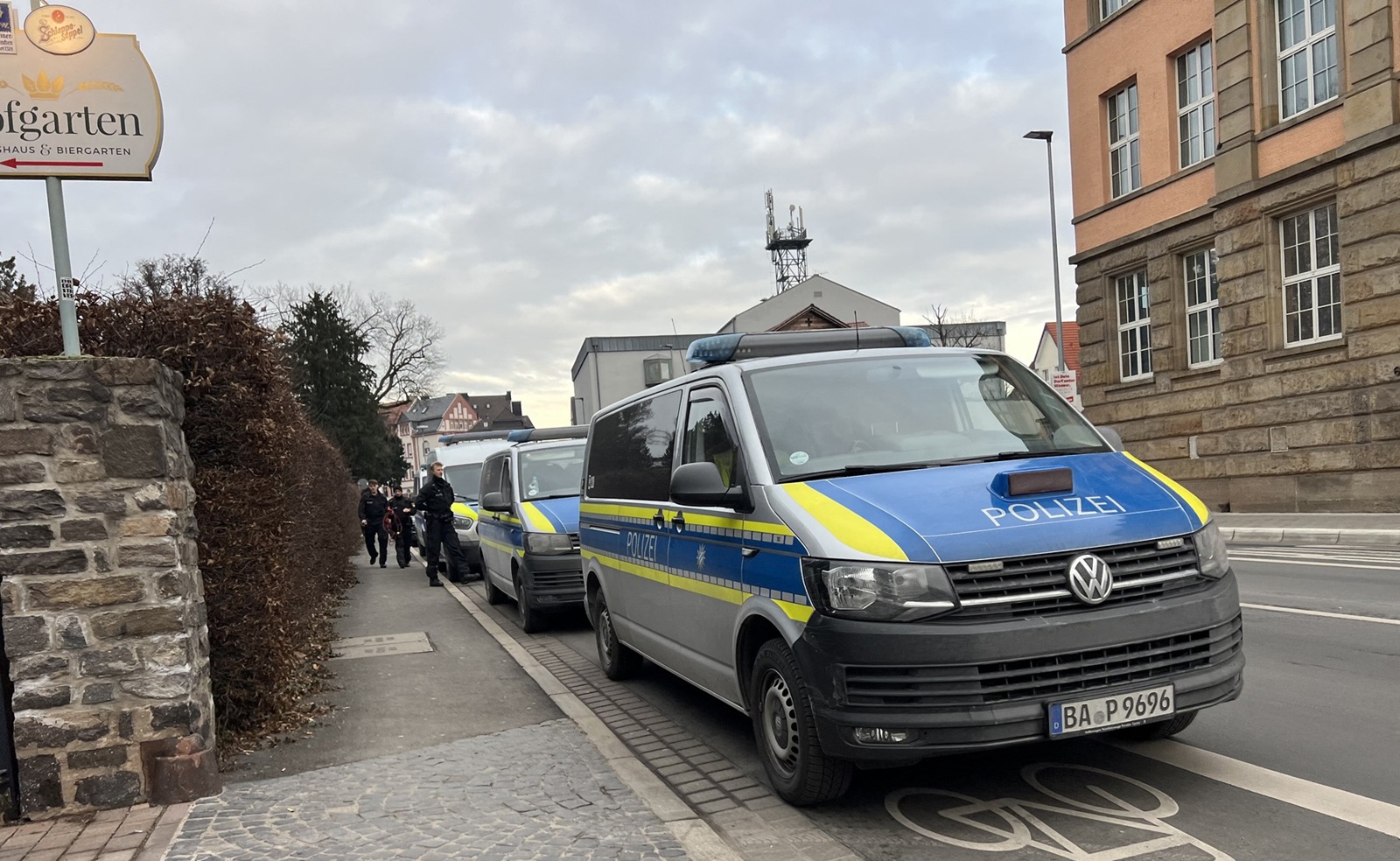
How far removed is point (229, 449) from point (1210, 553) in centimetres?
511

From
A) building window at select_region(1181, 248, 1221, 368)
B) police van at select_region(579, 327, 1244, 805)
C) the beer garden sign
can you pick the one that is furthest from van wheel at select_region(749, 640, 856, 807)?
building window at select_region(1181, 248, 1221, 368)

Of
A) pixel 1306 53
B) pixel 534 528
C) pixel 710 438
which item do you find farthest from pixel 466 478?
pixel 1306 53

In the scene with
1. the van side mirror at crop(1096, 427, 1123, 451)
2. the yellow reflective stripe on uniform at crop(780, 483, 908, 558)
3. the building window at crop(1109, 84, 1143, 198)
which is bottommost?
the yellow reflective stripe on uniform at crop(780, 483, 908, 558)

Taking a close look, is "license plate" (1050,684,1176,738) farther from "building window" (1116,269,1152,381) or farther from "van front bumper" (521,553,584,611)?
"building window" (1116,269,1152,381)

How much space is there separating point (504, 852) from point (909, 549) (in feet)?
6.48

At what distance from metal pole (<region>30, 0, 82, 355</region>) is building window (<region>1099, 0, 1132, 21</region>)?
2443 centimetres

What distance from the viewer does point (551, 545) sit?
1055 cm

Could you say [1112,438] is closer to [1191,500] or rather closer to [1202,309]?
[1191,500]

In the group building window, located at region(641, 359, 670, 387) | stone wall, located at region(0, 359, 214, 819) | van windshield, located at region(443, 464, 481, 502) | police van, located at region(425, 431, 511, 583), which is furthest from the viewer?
building window, located at region(641, 359, 670, 387)

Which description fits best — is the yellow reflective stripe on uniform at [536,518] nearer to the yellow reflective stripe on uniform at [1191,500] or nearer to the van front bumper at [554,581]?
the van front bumper at [554,581]

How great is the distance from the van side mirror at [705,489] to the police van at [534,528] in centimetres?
510

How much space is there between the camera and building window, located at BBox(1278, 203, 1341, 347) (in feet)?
63.2

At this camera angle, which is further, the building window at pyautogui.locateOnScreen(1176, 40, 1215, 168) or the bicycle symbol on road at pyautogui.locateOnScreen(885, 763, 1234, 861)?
the building window at pyautogui.locateOnScreen(1176, 40, 1215, 168)

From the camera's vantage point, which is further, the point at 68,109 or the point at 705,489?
the point at 68,109
